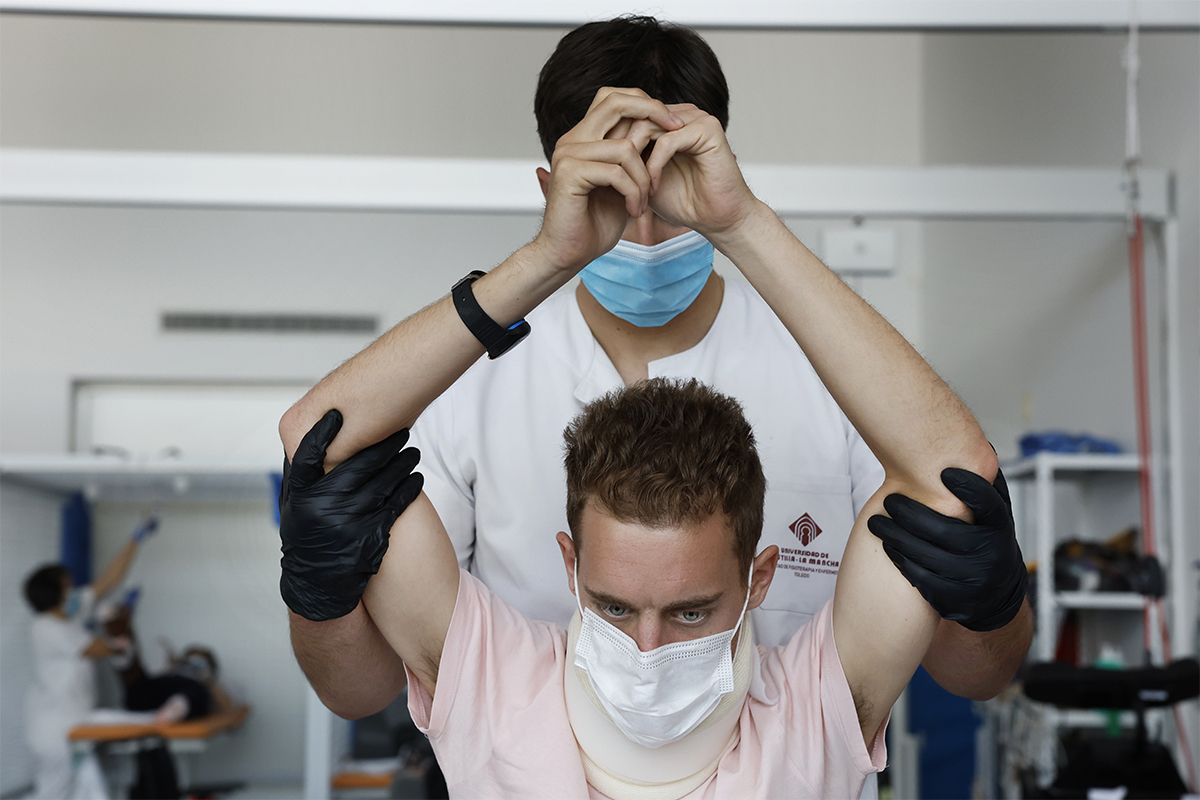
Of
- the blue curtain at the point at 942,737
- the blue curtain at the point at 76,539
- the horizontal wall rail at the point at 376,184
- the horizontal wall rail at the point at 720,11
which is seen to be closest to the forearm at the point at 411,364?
the horizontal wall rail at the point at 720,11

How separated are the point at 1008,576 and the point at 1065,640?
2663mm

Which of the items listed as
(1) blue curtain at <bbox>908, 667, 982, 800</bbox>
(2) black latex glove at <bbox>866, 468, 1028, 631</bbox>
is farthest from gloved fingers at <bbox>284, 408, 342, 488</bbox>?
(1) blue curtain at <bbox>908, 667, 982, 800</bbox>

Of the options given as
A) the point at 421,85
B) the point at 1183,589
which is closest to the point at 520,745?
the point at 1183,589

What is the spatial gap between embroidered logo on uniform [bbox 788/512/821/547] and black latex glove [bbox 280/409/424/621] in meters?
0.58

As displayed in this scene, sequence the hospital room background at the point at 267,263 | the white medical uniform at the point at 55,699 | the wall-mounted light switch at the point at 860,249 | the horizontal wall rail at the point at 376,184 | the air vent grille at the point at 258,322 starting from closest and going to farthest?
the horizontal wall rail at the point at 376,184, the wall-mounted light switch at the point at 860,249, the white medical uniform at the point at 55,699, the hospital room background at the point at 267,263, the air vent grille at the point at 258,322

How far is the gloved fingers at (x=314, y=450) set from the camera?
1.01 metres

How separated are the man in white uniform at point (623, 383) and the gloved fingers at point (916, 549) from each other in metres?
0.21

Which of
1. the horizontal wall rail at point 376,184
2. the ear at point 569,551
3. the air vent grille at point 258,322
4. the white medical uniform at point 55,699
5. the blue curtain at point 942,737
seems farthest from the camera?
the air vent grille at point 258,322

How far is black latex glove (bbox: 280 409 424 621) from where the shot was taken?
3.34ft

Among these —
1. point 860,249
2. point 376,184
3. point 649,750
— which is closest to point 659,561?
point 649,750

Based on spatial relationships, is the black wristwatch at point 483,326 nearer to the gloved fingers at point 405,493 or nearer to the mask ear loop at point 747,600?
the gloved fingers at point 405,493

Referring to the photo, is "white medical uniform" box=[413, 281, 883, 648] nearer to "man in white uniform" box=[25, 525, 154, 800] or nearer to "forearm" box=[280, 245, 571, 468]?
"forearm" box=[280, 245, 571, 468]

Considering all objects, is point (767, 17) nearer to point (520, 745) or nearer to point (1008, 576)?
point (1008, 576)

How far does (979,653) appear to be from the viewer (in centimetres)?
110
